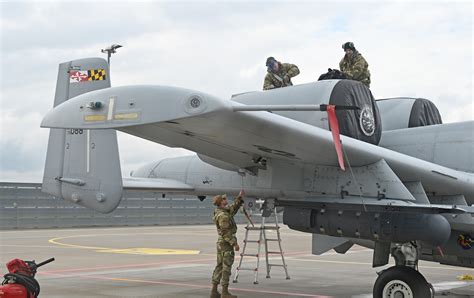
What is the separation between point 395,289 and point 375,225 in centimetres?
92

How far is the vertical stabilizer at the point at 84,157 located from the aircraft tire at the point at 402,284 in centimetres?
370

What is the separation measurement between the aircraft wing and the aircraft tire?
1172 millimetres

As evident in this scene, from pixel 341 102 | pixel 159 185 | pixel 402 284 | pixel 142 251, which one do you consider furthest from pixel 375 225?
pixel 142 251

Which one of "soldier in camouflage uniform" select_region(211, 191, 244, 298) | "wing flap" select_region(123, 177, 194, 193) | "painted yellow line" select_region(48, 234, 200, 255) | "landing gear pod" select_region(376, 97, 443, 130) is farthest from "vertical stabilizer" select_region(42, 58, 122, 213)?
"painted yellow line" select_region(48, 234, 200, 255)

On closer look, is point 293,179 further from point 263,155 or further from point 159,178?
point 159,178

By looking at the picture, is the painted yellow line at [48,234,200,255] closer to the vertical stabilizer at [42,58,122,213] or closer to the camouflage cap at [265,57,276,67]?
the vertical stabilizer at [42,58,122,213]

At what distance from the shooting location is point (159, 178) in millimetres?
11062

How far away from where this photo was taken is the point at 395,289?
8.43 m

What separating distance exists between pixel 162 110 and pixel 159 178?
4603 millimetres

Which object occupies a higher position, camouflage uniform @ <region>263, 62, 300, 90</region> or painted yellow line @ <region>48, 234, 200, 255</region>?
camouflage uniform @ <region>263, 62, 300, 90</region>

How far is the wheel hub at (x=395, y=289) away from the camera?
8359 mm

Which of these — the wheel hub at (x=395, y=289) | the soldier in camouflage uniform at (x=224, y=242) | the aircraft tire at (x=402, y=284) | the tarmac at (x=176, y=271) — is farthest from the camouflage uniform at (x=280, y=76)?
the wheel hub at (x=395, y=289)

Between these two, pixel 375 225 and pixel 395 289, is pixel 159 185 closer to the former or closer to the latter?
pixel 375 225

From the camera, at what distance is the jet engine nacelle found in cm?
790
